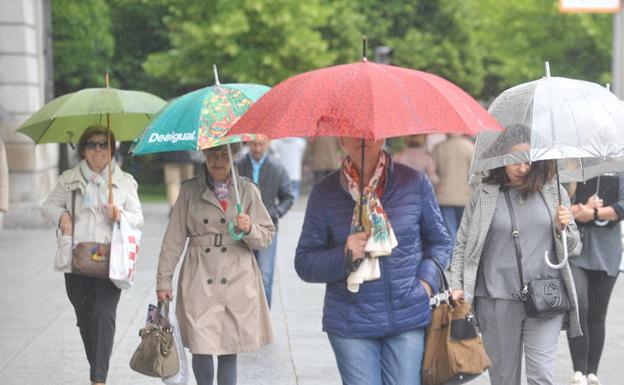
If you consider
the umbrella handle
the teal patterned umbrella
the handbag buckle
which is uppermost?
the teal patterned umbrella

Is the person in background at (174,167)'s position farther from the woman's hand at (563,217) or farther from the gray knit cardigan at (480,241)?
the woman's hand at (563,217)

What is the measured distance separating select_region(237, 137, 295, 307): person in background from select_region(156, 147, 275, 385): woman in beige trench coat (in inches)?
129

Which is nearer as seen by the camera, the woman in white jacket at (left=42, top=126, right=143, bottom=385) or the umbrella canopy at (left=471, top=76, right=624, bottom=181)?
the umbrella canopy at (left=471, top=76, right=624, bottom=181)

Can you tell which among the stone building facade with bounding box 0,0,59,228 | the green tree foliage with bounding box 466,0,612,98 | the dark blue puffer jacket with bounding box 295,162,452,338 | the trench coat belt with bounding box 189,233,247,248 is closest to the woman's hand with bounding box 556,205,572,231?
the dark blue puffer jacket with bounding box 295,162,452,338

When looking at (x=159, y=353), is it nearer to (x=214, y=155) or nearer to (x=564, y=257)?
(x=214, y=155)

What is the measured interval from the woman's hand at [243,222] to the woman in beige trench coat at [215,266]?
0.04 m

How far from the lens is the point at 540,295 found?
5.73 m

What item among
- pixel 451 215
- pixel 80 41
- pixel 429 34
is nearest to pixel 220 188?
pixel 451 215

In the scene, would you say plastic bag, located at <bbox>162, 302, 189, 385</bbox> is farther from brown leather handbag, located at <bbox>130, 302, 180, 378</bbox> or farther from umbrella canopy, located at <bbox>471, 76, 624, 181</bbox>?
umbrella canopy, located at <bbox>471, 76, 624, 181</bbox>

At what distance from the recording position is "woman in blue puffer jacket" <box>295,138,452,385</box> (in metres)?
5.05

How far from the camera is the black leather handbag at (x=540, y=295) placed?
18.8 feet

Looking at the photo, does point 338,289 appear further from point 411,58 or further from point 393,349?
point 411,58

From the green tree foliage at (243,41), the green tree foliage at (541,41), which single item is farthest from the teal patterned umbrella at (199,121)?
the green tree foliage at (541,41)

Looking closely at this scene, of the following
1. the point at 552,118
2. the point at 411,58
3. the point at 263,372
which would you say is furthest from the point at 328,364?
the point at 411,58
